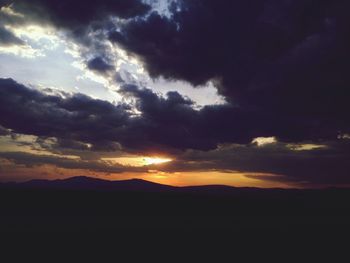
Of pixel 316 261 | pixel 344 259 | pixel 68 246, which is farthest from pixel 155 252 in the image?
pixel 344 259

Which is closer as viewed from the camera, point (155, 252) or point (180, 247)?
point (155, 252)

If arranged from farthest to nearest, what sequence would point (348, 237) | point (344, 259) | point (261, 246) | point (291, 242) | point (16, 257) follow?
point (348, 237) → point (291, 242) → point (261, 246) → point (344, 259) → point (16, 257)

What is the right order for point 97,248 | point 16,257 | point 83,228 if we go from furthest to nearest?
point 83,228 < point 97,248 < point 16,257

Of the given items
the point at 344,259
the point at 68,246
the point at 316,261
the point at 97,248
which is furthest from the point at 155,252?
the point at 344,259

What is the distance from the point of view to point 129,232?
39781 mm

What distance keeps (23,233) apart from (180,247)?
20.4 meters

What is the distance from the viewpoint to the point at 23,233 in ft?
121

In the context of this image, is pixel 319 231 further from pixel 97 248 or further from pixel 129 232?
pixel 97 248

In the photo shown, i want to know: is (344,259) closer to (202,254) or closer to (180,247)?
(202,254)

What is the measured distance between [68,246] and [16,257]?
17.9 ft

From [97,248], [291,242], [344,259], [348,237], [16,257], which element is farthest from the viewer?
[348,237]

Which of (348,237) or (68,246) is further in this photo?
(348,237)

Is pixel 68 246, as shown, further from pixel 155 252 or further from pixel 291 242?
pixel 291 242

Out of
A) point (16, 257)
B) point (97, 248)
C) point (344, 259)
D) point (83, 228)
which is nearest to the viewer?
point (16, 257)
